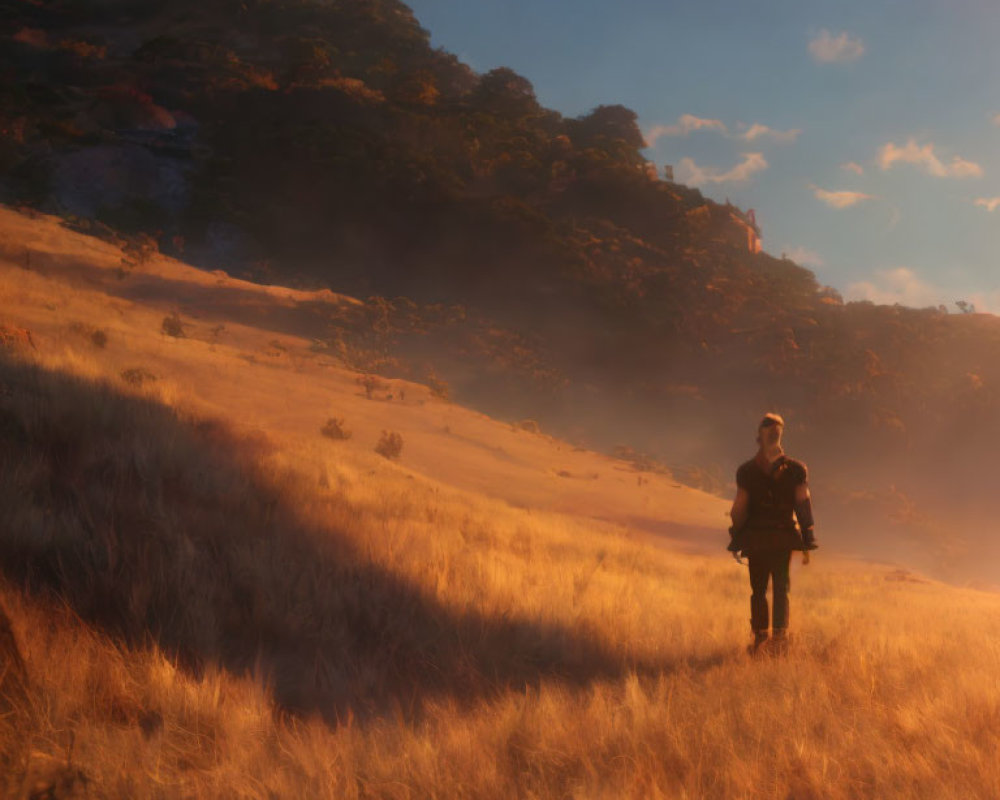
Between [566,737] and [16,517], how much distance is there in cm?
365

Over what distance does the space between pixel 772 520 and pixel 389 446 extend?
387 inches

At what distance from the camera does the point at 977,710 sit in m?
3.64

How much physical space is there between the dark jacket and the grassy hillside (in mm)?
817

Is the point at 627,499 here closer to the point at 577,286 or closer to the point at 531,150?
the point at 577,286

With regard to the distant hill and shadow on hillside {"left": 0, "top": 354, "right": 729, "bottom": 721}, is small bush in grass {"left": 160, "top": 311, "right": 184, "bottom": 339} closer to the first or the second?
the distant hill

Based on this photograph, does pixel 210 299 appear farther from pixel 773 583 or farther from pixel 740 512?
pixel 773 583

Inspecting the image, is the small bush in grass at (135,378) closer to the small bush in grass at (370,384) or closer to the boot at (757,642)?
the boot at (757,642)

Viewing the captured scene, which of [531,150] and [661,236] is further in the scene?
[531,150]

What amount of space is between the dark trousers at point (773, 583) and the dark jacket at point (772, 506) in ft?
0.30

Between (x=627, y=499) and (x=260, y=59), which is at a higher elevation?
(x=260, y=59)

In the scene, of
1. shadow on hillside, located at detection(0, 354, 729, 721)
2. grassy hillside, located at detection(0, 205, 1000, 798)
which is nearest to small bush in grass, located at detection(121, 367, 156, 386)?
grassy hillside, located at detection(0, 205, 1000, 798)

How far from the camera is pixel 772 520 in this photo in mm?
5066

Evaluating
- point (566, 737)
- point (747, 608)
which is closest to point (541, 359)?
point (747, 608)

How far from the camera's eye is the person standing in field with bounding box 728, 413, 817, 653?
5.00 metres
